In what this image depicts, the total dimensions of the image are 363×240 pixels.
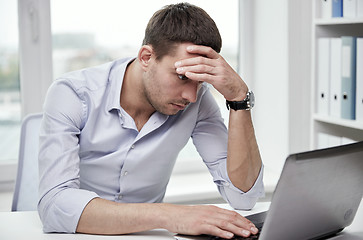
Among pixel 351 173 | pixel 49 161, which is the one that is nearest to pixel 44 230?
pixel 49 161

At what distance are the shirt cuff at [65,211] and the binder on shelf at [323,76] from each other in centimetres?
133

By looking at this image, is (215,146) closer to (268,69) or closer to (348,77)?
(348,77)

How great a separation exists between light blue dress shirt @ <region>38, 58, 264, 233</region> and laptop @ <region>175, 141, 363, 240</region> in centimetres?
40

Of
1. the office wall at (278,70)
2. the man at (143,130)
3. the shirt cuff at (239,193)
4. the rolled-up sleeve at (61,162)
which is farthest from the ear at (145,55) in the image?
the office wall at (278,70)

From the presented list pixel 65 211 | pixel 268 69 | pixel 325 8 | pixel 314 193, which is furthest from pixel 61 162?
pixel 268 69

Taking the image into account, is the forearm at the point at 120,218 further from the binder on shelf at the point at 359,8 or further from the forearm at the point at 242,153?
the binder on shelf at the point at 359,8

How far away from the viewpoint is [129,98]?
65.8 inches

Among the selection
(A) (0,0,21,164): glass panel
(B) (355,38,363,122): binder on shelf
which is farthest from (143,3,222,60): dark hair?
(A) (0,0,21,164): glass panel

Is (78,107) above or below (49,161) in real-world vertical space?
above

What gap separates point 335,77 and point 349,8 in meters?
0.29

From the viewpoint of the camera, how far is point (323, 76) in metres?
2.29

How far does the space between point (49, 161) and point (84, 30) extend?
4.66ft

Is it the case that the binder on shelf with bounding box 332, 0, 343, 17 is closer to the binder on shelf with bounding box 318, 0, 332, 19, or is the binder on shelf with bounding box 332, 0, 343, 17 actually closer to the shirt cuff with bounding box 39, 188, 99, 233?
the binder on shelf with bounding box 318, 0, 332, 19

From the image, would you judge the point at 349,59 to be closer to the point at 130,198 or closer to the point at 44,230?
the point at 130,198
